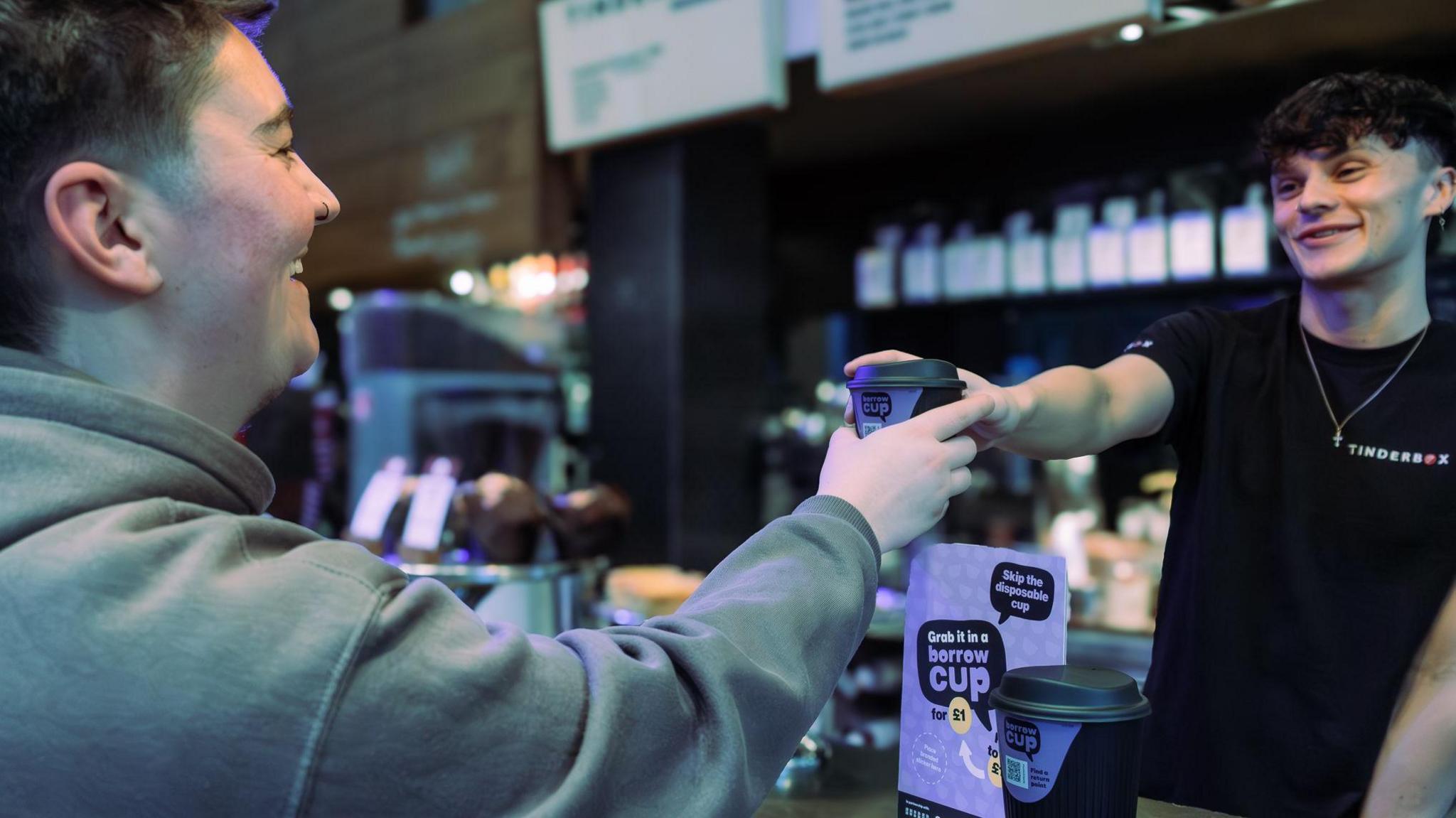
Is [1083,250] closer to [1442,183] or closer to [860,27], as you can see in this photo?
[860,27]

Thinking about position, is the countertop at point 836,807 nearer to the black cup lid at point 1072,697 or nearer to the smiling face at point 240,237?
the black cup lid at point 1072,697

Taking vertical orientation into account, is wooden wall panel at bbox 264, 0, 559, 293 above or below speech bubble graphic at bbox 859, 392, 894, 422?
above

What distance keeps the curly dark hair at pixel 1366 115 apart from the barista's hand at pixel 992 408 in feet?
1.73

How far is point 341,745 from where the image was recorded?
66cm

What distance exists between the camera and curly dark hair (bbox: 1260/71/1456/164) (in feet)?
4.64

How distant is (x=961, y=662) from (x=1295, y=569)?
25.9 inches

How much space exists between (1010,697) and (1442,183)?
1052 mm

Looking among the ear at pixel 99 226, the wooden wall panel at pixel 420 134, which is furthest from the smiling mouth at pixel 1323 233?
the wooden wall panel at pixel 420 134

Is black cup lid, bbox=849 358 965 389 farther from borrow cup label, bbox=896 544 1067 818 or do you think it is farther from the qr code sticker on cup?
the qr code sticker on cup

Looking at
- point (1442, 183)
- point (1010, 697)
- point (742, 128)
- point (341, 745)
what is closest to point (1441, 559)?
point (1442, 183)

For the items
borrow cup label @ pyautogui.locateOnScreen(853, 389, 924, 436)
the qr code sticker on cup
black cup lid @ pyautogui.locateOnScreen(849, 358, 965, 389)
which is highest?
black cup lid @ pyautogui.locateOnScreen(849, 358, 965, 389)

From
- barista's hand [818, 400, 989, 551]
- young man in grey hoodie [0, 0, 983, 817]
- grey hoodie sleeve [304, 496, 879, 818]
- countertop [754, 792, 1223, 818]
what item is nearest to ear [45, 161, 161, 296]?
young man in grey hoodie [0, 0, 983, 817]

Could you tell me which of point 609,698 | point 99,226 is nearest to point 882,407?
point 609,698

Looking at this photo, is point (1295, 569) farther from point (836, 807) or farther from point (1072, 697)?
point (1072, 697)
